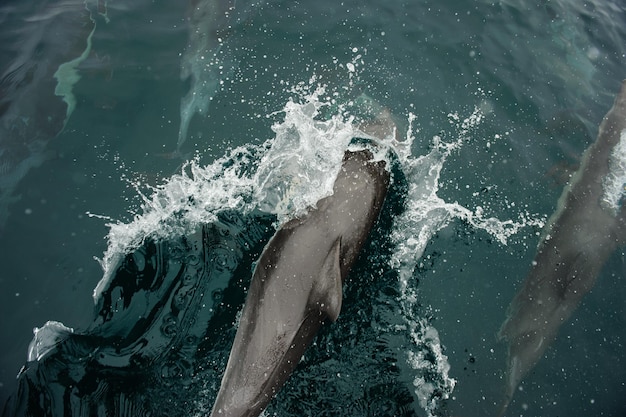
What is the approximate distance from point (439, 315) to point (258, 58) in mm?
5156

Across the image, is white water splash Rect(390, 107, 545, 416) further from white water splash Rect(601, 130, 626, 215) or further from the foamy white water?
white water splash Rect(601, 130, 626, 215)

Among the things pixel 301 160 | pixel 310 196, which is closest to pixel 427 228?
pixel 310 196

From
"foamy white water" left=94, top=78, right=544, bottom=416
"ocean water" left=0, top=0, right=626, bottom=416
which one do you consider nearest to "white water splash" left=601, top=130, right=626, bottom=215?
"ocean water" left=0, top=0, right=626, bottom=416

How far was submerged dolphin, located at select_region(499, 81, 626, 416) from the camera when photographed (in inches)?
256

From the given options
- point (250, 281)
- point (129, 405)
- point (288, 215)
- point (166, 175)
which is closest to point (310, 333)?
point (250, 281)

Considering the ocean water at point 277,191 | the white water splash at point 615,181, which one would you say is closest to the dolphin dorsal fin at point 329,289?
the ocean water at point 277,191

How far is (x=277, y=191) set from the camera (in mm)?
6730

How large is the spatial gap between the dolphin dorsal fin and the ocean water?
24.9 inches

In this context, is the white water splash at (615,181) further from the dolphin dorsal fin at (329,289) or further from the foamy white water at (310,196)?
the dolphin dorsal fin at (329,289)

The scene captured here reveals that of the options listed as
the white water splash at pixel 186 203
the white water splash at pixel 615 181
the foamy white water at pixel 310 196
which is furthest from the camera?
the white water splash at pixel 615 181

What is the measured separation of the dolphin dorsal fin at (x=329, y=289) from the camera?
5.40 metres

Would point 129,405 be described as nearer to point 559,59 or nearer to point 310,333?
point 310,333

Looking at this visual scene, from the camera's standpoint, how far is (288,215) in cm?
633

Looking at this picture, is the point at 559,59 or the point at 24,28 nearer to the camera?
the point at 24,28
